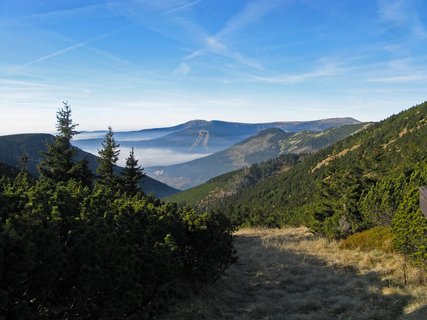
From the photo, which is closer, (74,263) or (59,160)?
(74,263)

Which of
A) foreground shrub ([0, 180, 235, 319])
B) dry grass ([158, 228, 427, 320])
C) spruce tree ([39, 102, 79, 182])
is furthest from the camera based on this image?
spruce tree ([39, 102, 79, 182])

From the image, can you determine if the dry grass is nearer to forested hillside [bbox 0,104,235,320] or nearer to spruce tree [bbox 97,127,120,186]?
forested hillside [bbox 0,104,235,320]

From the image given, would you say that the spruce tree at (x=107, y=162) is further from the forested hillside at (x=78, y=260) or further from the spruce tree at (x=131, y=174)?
the forested hillside at (x=78, y=260)

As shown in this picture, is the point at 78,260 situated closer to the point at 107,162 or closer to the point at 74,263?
the point at 74,263

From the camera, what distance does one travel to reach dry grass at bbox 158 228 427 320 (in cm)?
920

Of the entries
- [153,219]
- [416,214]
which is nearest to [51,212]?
[153,219]

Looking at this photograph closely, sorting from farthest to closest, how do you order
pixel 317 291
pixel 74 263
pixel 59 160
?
1. pixel 59 160
2. pixel 317 291
3. pixel 74 263

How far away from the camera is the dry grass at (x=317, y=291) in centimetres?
920

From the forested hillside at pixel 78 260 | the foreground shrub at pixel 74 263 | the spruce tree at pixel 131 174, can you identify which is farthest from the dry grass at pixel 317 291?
the spruce tree at pixel 131 174

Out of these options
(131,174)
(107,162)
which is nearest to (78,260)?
(131,174)

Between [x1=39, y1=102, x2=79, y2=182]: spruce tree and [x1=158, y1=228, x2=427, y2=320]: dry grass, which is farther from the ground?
[x1=39, y1=102, x2=79, y2=182]: spruce tree

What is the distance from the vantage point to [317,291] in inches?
444

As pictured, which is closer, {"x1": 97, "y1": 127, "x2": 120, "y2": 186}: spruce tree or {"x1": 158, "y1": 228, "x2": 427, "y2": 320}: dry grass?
{"x1": 158, "y1": 228, "x2": 427, "y2": 320}: dry grass

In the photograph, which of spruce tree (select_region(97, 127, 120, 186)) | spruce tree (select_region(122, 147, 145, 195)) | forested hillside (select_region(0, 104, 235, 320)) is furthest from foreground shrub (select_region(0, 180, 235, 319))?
spruce tree (select_region(97, 127, 120, 186))
